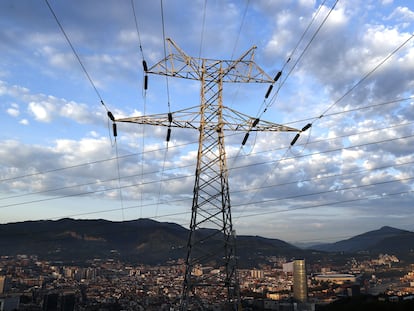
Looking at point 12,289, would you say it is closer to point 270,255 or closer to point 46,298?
point 46,298

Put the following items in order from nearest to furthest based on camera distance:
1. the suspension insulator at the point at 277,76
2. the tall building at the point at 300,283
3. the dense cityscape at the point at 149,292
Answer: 1. the suspension insulator at the point at 277,76
2. the dense cityscape at the point at 149,292
3. the tall building at the point at 300,283

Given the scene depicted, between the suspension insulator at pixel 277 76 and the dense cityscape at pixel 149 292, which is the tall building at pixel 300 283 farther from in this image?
the suspension insulator at pixel 277 76

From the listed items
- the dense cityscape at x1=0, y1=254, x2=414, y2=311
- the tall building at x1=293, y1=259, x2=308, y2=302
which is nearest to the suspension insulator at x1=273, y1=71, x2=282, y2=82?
the dense cityscape at x1=0, y1=254, x2=414, y2=311

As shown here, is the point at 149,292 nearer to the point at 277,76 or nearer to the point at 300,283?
the point at 300,283

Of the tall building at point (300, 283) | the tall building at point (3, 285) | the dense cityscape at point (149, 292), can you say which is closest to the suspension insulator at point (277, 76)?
the dense cityscape at point (149, 292)

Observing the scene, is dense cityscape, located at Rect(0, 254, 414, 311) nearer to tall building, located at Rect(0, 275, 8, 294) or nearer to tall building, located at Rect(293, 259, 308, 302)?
tall building, located at Rect(0, 275, 8, 294)

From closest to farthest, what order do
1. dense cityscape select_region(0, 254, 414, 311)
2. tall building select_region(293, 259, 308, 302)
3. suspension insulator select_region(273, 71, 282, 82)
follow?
suspension insulator select_region(273, 71, 282, 82) → dense cityscape select_region(0, 254, 414, 311) → tall building select_region(293, 259, 308, 302)

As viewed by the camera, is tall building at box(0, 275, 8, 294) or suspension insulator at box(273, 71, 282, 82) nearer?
suspension insulator at box(273, 71, 282, 82)

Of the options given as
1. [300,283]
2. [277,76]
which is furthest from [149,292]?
[277,76]
